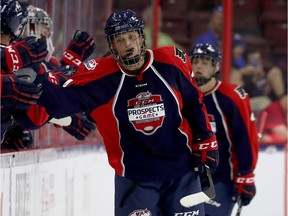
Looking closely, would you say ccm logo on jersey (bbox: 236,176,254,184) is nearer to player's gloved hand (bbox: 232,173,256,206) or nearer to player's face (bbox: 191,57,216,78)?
player's gloved hand (bbox: 232,173,256,206)

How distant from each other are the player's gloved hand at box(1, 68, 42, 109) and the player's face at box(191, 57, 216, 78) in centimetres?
140

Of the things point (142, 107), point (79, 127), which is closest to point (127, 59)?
point (142, 107)

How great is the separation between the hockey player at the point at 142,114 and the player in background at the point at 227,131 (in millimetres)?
773

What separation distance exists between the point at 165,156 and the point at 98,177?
5.97 feet

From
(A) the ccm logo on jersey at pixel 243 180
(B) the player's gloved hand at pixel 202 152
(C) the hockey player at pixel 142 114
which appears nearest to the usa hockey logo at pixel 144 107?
(C) the hockey player at pixel 142 114

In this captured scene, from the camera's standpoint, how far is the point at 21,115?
133 inches

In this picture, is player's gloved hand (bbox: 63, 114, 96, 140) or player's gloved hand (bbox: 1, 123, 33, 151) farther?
player's gloved hand (bbox: 63, 114, 96, 140)

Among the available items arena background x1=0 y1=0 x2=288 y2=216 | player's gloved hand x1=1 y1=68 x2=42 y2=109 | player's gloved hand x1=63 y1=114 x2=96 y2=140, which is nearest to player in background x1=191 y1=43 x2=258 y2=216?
player's gloved hand x1=63 y1=114 x2=96 y2=140

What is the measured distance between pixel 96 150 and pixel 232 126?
4.18 ft

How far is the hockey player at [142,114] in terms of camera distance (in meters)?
3.21

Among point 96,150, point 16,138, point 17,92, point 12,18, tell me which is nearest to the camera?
point 17,92

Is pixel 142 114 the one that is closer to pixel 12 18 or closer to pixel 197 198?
pixel 197 198

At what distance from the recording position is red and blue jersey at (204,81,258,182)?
416 centimetres

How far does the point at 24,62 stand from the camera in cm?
300
